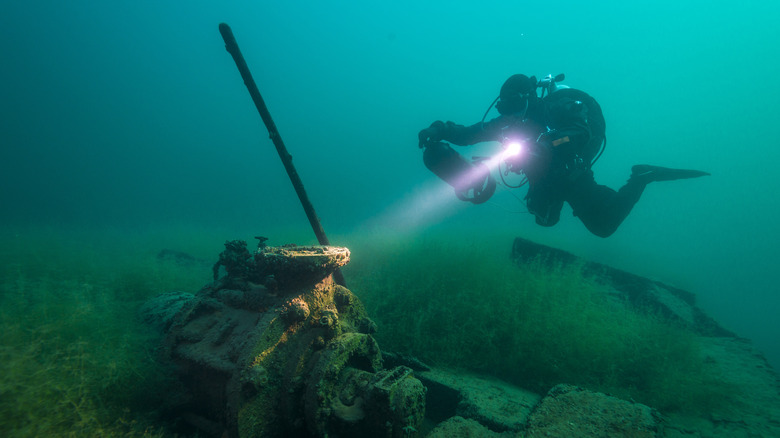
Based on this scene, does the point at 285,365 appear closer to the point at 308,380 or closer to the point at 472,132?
the point at 308,380

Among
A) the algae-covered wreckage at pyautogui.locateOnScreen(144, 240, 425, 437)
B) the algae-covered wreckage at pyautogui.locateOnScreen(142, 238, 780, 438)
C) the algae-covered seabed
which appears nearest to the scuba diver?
the algae-covered seabed

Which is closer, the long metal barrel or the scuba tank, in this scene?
the long metal barrel

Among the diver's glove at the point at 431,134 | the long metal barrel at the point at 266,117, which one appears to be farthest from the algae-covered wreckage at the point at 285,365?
the diver's glove at the point at 431,134

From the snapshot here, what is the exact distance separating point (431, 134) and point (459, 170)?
2.81 feet

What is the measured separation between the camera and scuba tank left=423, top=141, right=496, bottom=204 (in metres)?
5.58

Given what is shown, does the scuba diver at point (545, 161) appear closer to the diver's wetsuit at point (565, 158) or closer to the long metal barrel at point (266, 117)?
the diver's wetsuit at point (565, 158)

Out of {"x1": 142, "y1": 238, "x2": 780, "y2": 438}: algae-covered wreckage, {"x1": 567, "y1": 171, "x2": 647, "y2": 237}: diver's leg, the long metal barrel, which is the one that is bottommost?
{"x1": 142, "y1": 238, "x2": 780, "y2": 438}: algae-covered wreckage

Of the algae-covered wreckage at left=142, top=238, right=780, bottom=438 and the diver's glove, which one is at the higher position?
the diver's glove

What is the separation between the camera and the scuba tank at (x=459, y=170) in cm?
558

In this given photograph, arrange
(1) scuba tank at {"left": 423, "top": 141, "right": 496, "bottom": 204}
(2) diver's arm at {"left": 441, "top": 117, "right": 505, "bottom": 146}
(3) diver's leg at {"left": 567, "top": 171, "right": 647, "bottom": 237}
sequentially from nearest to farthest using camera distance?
(3) diver's leg at {"left": 567, "top": 171, "right": 647, "bottom": 237}, (1) scuba tank at {"left": 423, "top": 141, "right": 496, "bottom": 204}, (2) diver's arm at {"left": 441, "top": 117, "right": 505, "bottom": 146}

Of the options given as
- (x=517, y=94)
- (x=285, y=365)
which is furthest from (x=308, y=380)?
(x=517, y=94)

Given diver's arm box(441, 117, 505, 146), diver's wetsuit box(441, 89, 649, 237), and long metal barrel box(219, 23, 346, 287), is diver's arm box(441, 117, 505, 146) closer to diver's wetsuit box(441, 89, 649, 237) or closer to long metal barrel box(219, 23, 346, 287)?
diver's wetsuit box(441, 89, 649, 237)

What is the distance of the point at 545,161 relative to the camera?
5.14 m

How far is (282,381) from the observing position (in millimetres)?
2152
